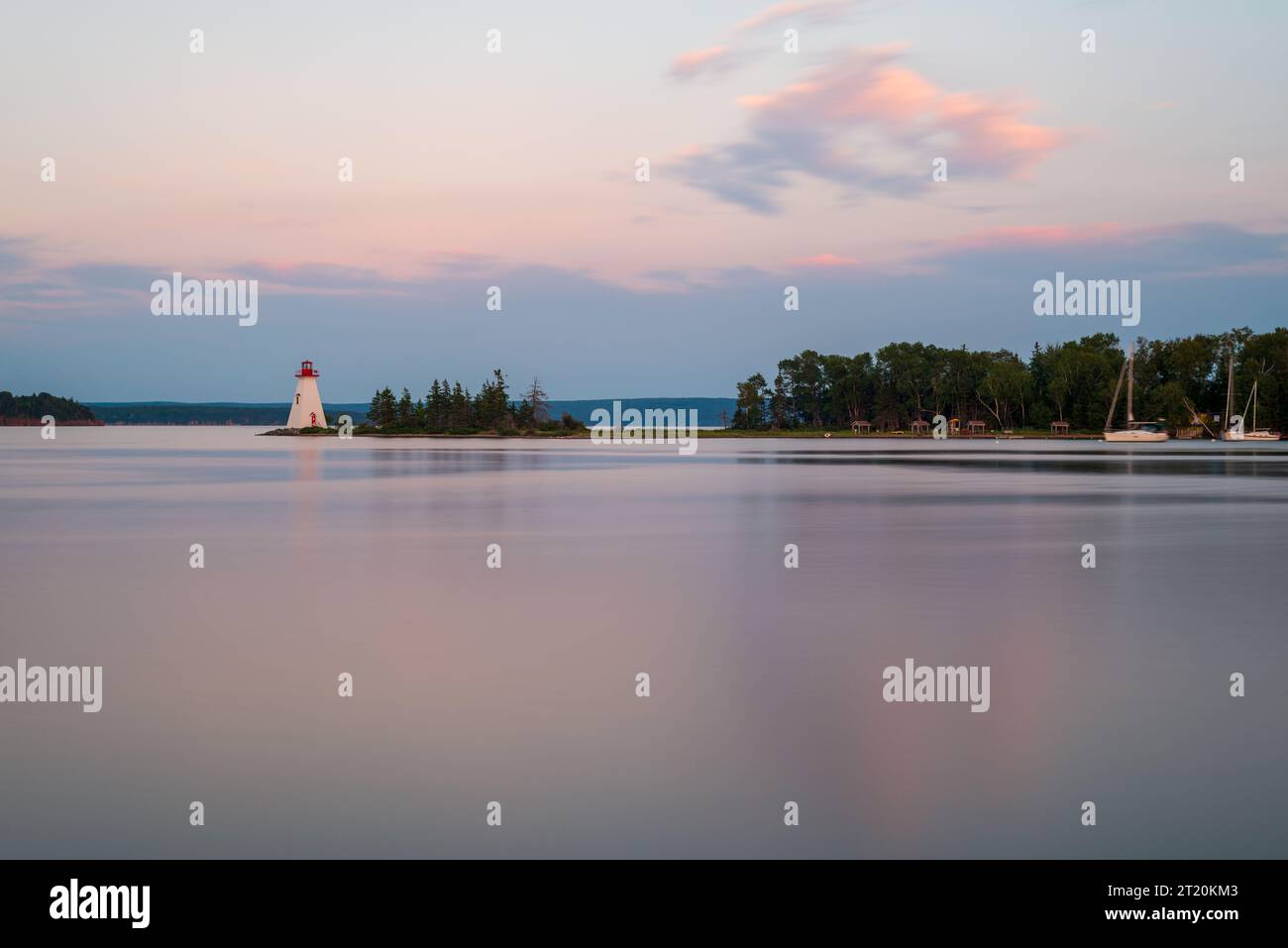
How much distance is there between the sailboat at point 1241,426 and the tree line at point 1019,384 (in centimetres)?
151

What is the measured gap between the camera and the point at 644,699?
862cm

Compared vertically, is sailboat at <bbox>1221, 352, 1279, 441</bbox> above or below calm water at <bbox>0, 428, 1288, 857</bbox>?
above

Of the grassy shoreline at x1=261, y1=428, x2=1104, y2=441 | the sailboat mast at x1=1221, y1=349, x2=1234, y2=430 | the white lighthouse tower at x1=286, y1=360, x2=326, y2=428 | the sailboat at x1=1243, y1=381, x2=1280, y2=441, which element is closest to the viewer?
the sailboat mast at x1=1221, y1=349, x2=1234, y2=430

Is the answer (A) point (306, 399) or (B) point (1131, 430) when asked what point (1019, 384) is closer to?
(B) point (1131, 430)

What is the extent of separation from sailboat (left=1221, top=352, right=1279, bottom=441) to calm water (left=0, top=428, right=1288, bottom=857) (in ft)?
331

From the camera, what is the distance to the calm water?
Answer: 603 cm

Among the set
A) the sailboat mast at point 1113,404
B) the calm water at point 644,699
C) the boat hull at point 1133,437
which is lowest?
the calm water at point 644,699

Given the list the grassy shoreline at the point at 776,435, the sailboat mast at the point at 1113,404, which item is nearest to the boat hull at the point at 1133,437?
the sailboat mast at the point at 1113,404

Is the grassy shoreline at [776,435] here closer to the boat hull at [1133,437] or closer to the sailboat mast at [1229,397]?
the sailboat mast at [1229,397]

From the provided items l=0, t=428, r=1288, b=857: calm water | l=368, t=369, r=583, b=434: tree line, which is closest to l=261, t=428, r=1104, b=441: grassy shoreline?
l=368, t=369, r=583, b=434: tree line

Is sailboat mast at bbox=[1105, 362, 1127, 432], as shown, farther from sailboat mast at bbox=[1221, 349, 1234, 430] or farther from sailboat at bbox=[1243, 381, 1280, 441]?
sailboat at bbox=[1243, 381, 1280, 441]

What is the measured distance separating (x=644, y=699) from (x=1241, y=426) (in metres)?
118

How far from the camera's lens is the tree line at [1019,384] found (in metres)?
123
